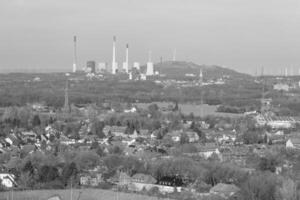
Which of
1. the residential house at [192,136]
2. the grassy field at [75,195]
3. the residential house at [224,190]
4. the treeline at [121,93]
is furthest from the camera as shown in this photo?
the treeline at [121,93]

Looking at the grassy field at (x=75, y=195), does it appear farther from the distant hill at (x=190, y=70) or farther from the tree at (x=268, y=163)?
the distant hill at (x=190, y=70)

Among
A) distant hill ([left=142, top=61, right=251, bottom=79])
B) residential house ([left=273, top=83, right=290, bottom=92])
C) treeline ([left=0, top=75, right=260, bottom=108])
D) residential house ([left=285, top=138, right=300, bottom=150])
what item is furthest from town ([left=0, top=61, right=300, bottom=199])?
distant hill ([left=142, top=61, right=251, bottom=79])

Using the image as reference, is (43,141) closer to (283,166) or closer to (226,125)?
(283,166)

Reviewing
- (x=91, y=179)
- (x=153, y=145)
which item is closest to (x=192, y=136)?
(x=153, y=145)

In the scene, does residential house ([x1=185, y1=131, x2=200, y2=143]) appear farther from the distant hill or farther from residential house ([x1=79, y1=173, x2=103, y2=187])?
the distant hill

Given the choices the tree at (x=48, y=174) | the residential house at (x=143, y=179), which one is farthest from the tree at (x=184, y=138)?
the tree at (x=48, y=174)

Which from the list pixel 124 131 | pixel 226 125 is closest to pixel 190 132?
pixel 124 131
